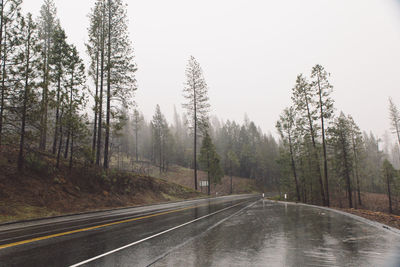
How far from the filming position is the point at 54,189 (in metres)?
15.3

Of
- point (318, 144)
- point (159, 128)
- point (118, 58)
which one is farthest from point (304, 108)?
point (159, 128)

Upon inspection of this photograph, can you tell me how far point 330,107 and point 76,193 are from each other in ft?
81.8

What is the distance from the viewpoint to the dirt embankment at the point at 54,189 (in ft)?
41.3

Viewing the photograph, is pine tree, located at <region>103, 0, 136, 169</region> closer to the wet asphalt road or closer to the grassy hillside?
the wet asphalt road

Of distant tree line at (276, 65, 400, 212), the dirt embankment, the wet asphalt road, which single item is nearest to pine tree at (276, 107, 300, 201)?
distant tree line at (276, 65, 400, 212)

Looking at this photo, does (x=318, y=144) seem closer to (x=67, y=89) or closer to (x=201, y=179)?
(x=67, y=89)

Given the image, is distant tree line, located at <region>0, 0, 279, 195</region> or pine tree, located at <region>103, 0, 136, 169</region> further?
pine tree, located at <region>103, 0, 136, 169</region>

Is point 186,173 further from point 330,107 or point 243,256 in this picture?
point 243,256

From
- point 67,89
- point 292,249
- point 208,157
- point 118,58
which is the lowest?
point 292,249

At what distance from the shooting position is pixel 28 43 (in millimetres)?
14250

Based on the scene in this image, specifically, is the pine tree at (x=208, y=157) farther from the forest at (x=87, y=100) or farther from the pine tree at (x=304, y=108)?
the pine tree at (x=304, y=108)

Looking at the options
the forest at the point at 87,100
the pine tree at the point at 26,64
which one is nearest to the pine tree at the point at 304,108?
the forest at the point at 87,100

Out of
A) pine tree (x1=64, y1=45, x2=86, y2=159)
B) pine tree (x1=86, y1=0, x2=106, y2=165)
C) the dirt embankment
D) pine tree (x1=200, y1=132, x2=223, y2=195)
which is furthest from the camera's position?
pine tree (x1=200, y1=132, x2=223, y2=195)

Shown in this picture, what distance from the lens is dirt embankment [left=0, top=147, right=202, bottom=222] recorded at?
12602 millimetres
